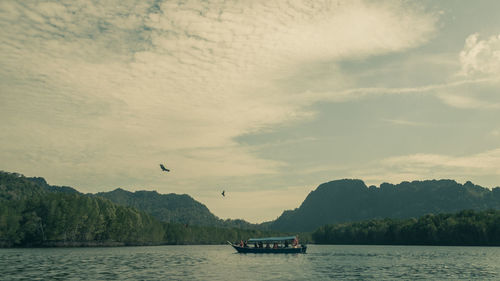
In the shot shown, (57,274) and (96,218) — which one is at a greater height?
(96,218)

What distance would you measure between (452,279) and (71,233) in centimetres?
15814

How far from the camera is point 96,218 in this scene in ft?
629

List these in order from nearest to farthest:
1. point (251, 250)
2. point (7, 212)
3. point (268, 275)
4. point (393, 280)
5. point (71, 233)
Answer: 1. point (393, 280)
2. point (268, 275)
3. point (251, 250)
4. point (7, 212)
5. point (71, 233)

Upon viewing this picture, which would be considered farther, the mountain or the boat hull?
the mountain

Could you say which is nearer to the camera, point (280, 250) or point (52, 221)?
point (280, 250)

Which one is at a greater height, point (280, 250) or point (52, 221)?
point (52, 221)

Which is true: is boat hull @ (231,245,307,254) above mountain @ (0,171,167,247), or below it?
below

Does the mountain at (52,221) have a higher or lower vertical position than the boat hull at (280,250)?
higher

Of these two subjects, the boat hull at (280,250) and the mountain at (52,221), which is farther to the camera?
the mountain at (52,221)

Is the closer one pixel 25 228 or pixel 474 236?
pixel 25 228

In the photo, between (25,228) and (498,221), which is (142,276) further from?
(498,221)

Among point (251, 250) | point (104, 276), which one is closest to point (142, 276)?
point (104, 276)

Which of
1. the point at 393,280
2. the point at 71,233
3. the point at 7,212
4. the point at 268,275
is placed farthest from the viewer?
the point at 71,233

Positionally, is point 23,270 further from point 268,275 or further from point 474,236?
point 474,236
